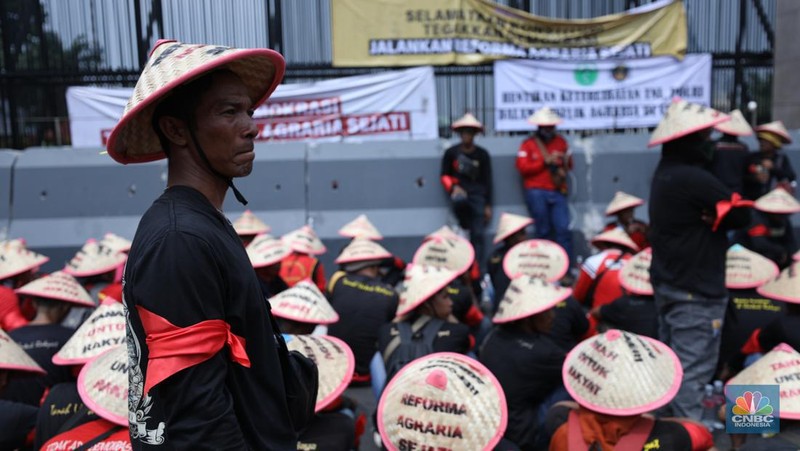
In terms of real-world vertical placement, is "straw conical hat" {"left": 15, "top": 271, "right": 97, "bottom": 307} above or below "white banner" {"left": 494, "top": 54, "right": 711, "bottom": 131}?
below

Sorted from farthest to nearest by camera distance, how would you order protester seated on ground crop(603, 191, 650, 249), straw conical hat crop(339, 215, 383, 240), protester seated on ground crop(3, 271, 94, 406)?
straw conical hat crop(339, 215, 383, 240), protester seated on ground crop(603, 191, 650, 249), protester seated on ground crop(3, 271, 94, 406)

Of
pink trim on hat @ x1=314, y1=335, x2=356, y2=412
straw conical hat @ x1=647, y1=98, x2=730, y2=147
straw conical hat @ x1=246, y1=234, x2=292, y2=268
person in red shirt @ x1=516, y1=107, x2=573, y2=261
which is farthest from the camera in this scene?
person in red shirt @ x1=516, y1=107, x2=573, y2=261

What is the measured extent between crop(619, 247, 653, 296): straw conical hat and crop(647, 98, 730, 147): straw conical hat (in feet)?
3.26

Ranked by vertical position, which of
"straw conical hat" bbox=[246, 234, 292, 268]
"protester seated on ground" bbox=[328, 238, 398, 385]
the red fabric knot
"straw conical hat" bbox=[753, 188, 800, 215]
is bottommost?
"protester seated on ground" bbox=[328, 238, 398, 385]

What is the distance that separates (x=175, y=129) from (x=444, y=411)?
1.70 metres

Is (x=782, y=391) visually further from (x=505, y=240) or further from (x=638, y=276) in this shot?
(x=505, y=240)

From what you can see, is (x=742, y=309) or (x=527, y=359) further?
(x=742, y=309)

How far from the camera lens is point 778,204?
24.2 ft

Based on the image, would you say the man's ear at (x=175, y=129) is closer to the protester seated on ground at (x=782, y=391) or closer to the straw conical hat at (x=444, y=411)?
the straw conical hat at (x=444, y=411)

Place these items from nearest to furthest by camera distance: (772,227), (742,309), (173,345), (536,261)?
(173,345), (742,309), (536,261), (772,227)

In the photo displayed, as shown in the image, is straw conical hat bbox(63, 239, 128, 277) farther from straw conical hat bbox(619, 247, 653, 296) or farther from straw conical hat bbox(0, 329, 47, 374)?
straw conical hat bbox(619, 247, 653, 296)

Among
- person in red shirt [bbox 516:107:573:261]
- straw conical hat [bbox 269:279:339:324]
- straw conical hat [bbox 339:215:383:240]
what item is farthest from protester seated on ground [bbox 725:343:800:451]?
person in red shirt [bbox 516:107:573:261]

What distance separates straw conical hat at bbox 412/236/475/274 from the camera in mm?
6586

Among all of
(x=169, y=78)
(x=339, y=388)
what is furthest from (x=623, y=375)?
(x=169, y=78)
